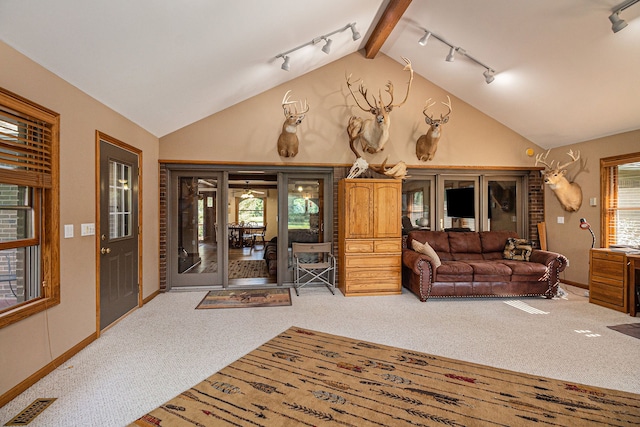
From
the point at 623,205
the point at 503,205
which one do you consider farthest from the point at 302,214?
the point at 623,205

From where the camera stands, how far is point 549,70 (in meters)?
4.09

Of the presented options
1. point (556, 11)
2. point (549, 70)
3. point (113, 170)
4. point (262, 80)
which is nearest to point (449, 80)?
point (549, 70)

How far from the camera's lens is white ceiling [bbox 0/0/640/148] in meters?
2.43

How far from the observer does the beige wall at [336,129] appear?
199 inches

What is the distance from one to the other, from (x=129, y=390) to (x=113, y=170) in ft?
8.05

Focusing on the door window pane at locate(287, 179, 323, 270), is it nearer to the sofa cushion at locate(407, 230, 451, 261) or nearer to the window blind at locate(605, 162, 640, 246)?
the sofa cushion at locate(407, 230, 451, 261)

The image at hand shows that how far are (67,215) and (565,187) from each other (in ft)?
22.4

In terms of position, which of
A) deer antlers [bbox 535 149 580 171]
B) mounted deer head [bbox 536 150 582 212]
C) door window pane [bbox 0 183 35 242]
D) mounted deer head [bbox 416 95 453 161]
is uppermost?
mounted deer head [bbox 416 95 453 161]

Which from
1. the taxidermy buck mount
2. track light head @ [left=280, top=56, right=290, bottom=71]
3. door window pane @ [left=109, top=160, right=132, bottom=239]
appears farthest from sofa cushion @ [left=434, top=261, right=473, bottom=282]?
door window pane @ [left=109, top=160, right=132, bottom=239]

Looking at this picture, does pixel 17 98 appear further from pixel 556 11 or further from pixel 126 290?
pixel 556 11

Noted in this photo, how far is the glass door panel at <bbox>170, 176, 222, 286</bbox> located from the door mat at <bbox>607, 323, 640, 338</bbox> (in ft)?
17.5

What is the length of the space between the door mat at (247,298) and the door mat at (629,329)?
3.89m

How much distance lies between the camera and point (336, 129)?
5.32 m

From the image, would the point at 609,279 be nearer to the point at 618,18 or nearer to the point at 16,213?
the point at 618,18
